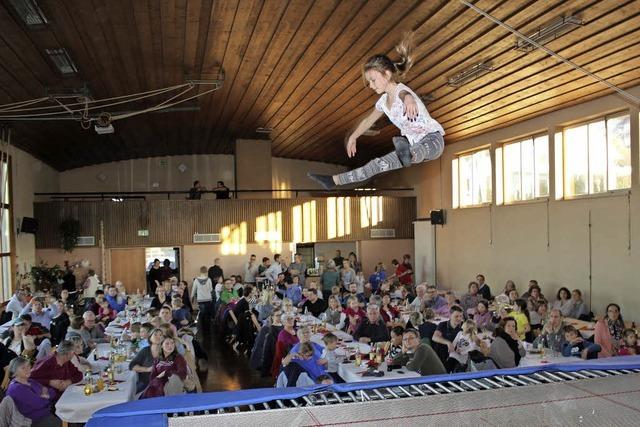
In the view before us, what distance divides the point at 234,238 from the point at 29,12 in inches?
450

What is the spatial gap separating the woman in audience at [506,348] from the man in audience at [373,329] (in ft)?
6.19

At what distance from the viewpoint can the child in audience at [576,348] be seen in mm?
7243

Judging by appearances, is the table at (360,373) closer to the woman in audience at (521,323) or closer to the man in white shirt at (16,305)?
the woman in audience at (521,323)

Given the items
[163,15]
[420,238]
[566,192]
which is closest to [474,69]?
[566,192]

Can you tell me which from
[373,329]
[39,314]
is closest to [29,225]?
[39,314]

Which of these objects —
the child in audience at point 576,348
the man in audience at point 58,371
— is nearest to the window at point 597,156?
the child in audience at point 576,348

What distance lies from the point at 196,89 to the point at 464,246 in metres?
8.25

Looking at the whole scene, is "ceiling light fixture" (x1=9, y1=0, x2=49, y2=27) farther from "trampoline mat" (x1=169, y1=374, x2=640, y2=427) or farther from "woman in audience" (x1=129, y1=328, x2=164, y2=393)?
"trampoline mat" (x1=169, y1=374, x2=640, y2=427)

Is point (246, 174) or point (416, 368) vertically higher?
point (246, 174)

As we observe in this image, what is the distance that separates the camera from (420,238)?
1895 centimetres

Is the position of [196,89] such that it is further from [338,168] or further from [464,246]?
[338,168]

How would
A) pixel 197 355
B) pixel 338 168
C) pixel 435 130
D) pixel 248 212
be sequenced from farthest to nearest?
pixel 338 168, pixel 248 212, pixel 197 355, pixel 435 130

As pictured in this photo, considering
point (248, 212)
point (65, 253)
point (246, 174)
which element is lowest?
point (65, 253)

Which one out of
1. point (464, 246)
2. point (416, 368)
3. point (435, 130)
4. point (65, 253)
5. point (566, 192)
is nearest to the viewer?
point (435, 130)
